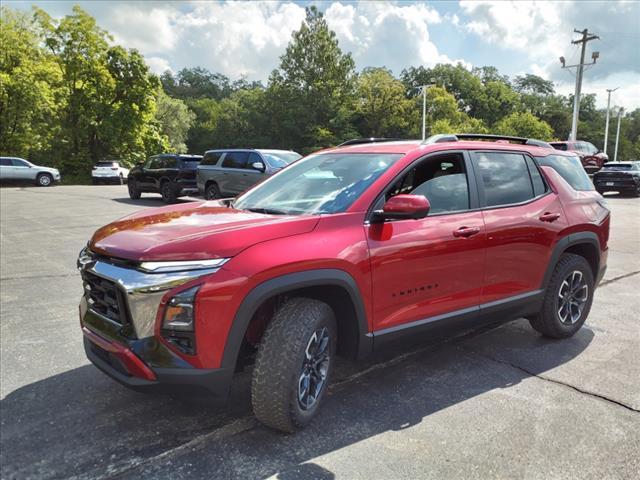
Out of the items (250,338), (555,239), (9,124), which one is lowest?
(250,338)

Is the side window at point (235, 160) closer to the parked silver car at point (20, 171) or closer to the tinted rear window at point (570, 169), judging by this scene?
the tinted rear window at point (570, 169)

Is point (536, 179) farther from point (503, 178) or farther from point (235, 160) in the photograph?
point (235, 160)

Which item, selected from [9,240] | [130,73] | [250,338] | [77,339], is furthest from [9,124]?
[250,338]

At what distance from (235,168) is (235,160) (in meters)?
0.28

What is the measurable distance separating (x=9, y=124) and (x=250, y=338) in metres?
36.2

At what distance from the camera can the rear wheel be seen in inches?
560

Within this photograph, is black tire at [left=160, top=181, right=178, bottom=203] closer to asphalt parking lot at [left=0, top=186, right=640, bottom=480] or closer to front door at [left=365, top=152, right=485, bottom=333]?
asphalt parking lot at [left=0, top=186, right=640, bottom=480]

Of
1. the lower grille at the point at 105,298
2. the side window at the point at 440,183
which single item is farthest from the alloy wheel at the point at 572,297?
the lower grille at the point at 105,298

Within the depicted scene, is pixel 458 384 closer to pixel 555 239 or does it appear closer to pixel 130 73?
pixel 555 239

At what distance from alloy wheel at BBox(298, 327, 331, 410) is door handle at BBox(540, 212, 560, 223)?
217 cm

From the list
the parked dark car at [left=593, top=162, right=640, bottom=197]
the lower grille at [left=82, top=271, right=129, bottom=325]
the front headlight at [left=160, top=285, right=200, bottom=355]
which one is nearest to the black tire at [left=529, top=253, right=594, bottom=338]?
the front headlight at [left=160, top=285, right=200, bottom=355]

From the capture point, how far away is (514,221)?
374 cm

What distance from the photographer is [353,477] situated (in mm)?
2445

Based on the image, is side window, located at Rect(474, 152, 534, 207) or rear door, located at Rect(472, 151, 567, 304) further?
side window, located at Rect(474, 152, 534, 207)
